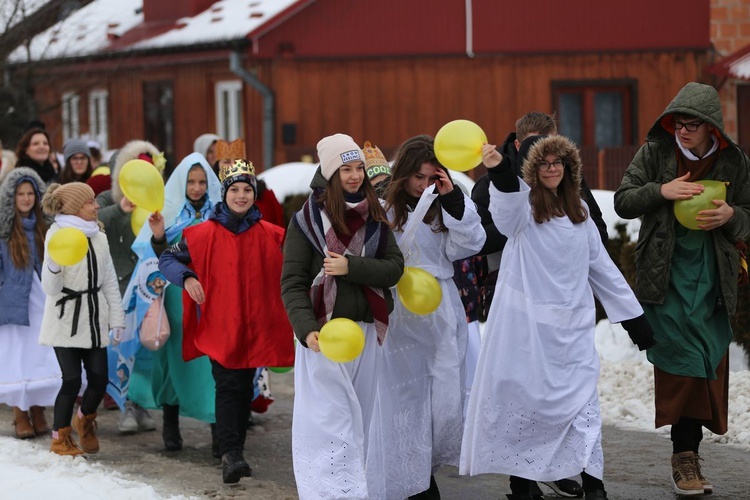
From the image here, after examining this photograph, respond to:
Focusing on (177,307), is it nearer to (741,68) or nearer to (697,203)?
(697,203)

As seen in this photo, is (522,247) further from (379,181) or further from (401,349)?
(379,181)

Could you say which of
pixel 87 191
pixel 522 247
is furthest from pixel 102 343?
pixel 522 247

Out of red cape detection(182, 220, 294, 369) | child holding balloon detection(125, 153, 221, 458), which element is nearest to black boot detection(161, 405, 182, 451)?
child holding balloon detection(125, 153, 221, 458)

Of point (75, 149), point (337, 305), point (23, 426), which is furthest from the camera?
point (75, 149)

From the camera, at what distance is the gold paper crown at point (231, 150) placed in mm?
9289

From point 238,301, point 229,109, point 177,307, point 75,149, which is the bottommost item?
point 177,307

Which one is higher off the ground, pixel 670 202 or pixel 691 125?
pixel 691 125

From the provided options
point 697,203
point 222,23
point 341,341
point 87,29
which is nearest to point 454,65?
point 222,23

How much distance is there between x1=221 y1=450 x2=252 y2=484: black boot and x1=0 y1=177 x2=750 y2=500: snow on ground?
51 centimetres

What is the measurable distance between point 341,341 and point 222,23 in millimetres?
18205

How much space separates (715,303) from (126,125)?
70.8ft

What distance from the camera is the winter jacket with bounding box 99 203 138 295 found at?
977 centimetres

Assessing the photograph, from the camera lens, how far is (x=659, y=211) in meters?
7.16

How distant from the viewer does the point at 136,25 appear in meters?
27.5
